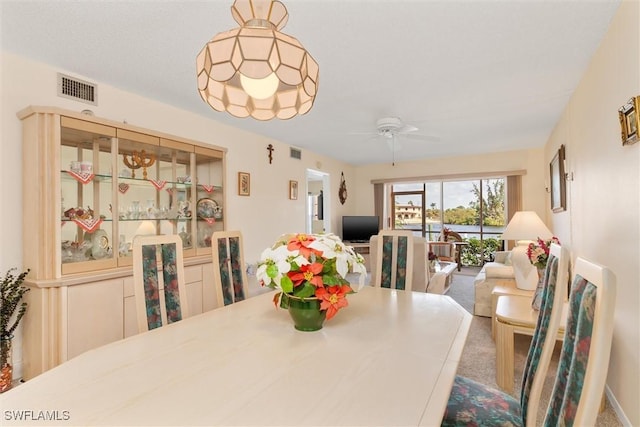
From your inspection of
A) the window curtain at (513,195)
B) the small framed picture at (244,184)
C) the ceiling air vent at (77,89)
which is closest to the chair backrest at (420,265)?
the small framed picture at (244,184)

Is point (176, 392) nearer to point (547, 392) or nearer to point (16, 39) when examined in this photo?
point (547, 392)

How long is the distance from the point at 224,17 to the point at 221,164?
1.94m

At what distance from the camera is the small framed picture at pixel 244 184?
412cm

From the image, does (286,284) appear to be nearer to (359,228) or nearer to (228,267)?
(228,267)

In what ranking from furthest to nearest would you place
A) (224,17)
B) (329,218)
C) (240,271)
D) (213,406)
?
(329,218) → (240,271) → (224,17) → (213,406)

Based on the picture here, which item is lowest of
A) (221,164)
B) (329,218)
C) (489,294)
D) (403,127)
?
(489,294)

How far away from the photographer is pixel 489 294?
3.68 metres

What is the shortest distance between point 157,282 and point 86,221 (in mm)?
1233

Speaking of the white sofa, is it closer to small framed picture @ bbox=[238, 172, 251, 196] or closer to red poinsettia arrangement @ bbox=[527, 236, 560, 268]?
red poinsettia arrangement @ bbox=[527, 236, 560, 268]

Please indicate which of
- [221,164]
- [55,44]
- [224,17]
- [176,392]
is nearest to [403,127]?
[221,164]

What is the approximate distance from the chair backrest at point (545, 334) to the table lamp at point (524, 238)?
2051 mm

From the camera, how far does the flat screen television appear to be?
6707mm

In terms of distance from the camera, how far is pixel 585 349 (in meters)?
0.73

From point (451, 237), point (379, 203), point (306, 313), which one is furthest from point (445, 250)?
point (306, 313)
